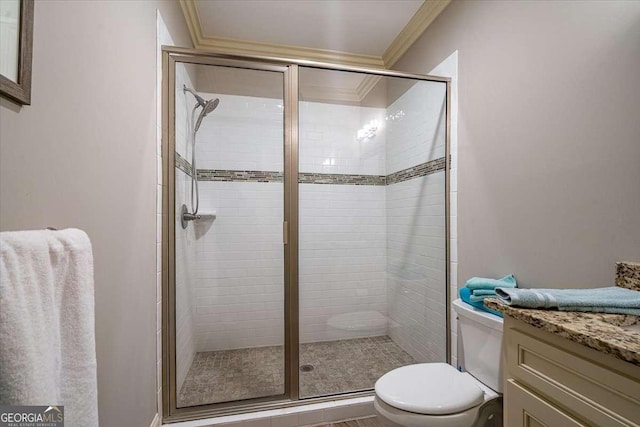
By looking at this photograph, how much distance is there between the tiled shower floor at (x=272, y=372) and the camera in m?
1.75

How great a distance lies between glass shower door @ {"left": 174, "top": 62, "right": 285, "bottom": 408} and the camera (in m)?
1.79

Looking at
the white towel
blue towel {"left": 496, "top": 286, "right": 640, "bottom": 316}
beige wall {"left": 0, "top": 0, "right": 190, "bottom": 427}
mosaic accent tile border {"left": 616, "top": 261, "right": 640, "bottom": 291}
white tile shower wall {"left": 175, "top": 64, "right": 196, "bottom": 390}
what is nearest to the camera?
the white towel

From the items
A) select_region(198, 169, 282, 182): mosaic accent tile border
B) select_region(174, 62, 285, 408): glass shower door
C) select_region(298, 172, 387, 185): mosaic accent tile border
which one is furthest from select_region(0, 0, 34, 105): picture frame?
select_region(298, 172, 387, 185): mosaic accent tile border

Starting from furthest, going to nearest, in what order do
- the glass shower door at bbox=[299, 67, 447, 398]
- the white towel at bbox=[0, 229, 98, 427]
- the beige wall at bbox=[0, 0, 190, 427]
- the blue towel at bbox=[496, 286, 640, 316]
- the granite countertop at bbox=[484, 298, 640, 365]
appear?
the glass shower door at bbox=[299, 67, 447, 398], the blue towel at bbox=[496, 286, 640, 316], the beige wall at bbox=[0, 0, 190, 427], the granite countertop at bbox=[484, 298, 640, 365], the white towel at bbox=[0, 229, 98, 427]

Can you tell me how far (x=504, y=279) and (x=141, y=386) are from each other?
175 centimetres

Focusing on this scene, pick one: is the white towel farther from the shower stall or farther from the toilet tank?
the toilet tank

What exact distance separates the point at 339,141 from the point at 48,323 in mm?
1989

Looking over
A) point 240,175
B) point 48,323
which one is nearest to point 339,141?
point 240,175

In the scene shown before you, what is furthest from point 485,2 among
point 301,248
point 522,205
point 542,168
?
point 301,248

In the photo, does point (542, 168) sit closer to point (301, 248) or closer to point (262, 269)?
point (301, 248)

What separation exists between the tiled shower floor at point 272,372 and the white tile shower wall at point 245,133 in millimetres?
1170

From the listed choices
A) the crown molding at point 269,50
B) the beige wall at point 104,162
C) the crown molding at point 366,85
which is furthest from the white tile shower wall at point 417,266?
the beige wall at point 104,162

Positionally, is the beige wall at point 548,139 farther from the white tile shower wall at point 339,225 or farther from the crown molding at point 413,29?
the white tile shower wall at point 339,225

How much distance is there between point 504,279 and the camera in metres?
1.46
